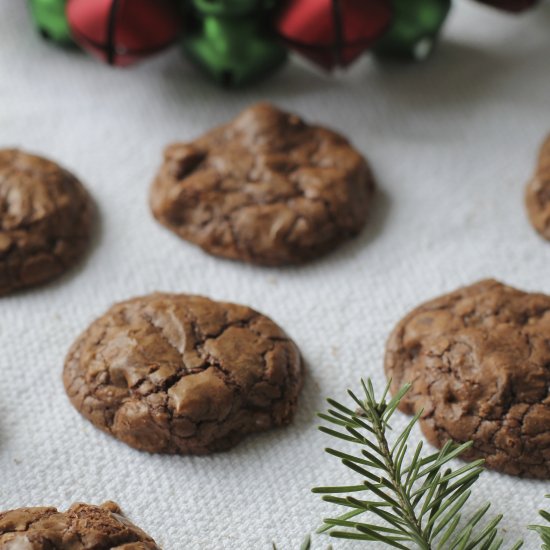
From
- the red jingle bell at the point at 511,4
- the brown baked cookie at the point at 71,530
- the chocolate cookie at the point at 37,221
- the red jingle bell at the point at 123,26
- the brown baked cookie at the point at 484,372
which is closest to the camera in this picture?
the brown baked cookie at the point at 71,530

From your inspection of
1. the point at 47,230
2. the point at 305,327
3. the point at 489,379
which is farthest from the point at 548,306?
the point at 47,230

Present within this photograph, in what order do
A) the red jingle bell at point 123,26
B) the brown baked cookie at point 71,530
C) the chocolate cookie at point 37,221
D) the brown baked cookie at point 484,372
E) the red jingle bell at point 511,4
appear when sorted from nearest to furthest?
1. the brown baked cookie at point 71,530
2. the brown baked cookie at point 484,372
3. the chocolate cookie at point 37,221
4. the red jingle bell at point 123,26
5. the red jingle bell at point 511,4

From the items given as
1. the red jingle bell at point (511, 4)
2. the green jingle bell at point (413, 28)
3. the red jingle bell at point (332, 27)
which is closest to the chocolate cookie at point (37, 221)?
the red jingle bell at point (332, 27)

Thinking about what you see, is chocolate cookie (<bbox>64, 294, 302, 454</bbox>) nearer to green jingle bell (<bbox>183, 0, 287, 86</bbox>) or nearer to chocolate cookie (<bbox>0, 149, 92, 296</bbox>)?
chocolate cookie (<bbox>0, 149, 92, 296</bbox>)

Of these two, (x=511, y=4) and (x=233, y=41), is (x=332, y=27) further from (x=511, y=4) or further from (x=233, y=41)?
(x=511, y=4)

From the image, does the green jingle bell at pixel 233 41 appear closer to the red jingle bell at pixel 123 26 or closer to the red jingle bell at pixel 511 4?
the red jingle bell at pixel 123 26

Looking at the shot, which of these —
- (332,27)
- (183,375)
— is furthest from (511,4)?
(183,375)

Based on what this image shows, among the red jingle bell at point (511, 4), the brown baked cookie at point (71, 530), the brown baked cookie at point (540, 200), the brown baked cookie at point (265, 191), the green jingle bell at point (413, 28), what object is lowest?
the brown baked cookie at point (71, 530)

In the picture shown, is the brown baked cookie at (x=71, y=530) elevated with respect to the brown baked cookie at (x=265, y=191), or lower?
lower
